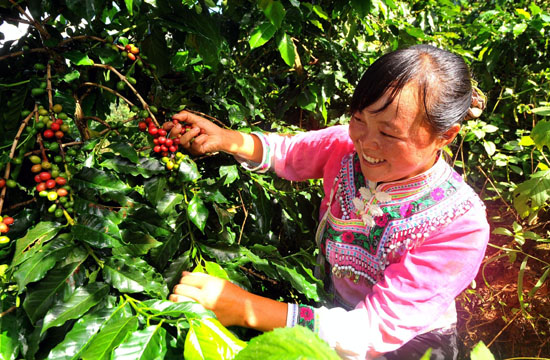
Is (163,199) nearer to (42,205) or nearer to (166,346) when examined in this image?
(42,205)

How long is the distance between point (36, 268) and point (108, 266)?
0.44 ft

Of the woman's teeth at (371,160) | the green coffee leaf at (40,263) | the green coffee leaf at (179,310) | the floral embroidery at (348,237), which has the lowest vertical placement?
the floral embroidery at (348,237)

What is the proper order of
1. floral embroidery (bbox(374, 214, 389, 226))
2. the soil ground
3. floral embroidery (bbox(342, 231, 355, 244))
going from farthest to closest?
the soil ground → floral embroidery (bbox(342, 231, 355, 244)) → floral embroidery (bbox(374, 214, 389, 226))

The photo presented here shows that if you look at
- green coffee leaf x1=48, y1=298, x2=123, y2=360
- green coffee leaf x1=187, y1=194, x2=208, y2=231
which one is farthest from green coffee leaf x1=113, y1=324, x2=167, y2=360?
green coffee leaf x1=187, y1=194, x2=208, y2=231

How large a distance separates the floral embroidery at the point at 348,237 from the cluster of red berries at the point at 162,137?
0.69 m

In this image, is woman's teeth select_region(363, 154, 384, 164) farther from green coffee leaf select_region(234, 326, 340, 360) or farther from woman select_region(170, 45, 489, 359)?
green coffee leaf select_region(234, 326, 340, 360)

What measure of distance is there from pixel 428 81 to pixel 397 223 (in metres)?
0.46

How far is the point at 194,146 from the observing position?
4.00 ft

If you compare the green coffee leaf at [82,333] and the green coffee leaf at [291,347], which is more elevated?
the green coffee leaf at [291,347]

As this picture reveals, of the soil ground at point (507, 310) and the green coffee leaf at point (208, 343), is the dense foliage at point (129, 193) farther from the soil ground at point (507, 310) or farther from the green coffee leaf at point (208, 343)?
the soil ground at point (507, 310)

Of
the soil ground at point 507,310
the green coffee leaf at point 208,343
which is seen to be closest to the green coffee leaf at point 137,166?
the green coffee leaf at point 208,343

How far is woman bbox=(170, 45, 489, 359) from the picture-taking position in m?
1.04

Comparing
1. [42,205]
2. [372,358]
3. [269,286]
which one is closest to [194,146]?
[42,205]

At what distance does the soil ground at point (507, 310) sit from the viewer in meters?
2.46
